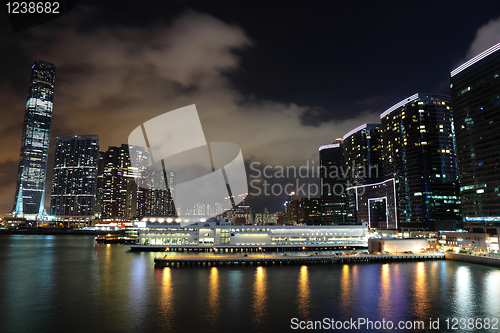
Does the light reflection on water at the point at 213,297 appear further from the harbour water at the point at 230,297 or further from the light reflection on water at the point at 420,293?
the light reflection on water at the point at 420,293

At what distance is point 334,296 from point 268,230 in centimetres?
5659

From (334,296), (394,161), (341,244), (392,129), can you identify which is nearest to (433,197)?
(394,161)

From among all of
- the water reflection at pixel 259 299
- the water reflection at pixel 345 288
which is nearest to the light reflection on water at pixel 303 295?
the water reflection at pixel 259 299

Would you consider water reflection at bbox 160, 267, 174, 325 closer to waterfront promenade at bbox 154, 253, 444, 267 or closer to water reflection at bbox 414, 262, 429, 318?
waterfront promenade at bbox 154, 253, 444, 267

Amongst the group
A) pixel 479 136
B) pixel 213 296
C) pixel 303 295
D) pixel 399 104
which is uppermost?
pixel 399 104

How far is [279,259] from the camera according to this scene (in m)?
67.1

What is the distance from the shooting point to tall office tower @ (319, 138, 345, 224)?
181000mm

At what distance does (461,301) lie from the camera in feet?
117

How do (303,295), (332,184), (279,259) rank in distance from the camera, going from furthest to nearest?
(332,184)
(279,259)
(303,295)

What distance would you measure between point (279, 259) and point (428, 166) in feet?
235

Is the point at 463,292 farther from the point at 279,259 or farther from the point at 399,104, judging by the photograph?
the point at 399,104

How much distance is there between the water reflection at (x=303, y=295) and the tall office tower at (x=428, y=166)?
73468mm

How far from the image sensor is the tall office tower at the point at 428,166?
10781 centimetres

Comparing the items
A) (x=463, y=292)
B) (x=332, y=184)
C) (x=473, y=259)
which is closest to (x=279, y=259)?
(x=463, y=292)
